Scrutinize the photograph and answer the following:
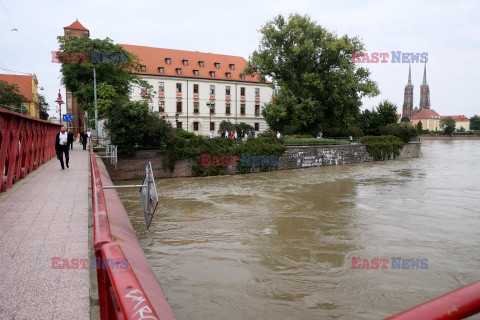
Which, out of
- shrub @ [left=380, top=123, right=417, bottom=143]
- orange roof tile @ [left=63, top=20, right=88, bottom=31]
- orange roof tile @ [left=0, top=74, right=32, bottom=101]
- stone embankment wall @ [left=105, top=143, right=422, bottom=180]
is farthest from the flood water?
orange roof tile @ [left=0, top=74, right=32, bottom=101]

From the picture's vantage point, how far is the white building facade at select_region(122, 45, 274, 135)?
53562mm

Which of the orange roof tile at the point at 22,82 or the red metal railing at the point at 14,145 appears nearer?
the red metal railing at the point at 14,145

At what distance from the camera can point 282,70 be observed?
40.1 meters

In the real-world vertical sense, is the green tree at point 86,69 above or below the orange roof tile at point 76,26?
below

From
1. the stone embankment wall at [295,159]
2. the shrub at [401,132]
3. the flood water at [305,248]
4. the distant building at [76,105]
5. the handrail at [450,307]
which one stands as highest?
the distant building at [76,105]

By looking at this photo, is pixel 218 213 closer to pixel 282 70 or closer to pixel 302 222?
pixel 302 222

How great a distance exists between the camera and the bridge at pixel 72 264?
1.32 m

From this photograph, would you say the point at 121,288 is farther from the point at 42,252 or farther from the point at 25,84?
the point at 25,84

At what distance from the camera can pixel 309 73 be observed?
38.3 m

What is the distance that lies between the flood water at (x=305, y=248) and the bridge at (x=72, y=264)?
214 centimetres

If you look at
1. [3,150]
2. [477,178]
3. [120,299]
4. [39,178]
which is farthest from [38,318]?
[477,178]

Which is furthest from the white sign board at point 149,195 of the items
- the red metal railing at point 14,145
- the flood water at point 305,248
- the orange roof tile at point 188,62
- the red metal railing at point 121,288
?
the orange roof tile at point 188,62

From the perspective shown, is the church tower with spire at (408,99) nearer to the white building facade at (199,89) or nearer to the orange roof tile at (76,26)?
the white building facade at (199,89)

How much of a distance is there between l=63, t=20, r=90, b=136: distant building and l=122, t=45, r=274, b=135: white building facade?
940 cm
